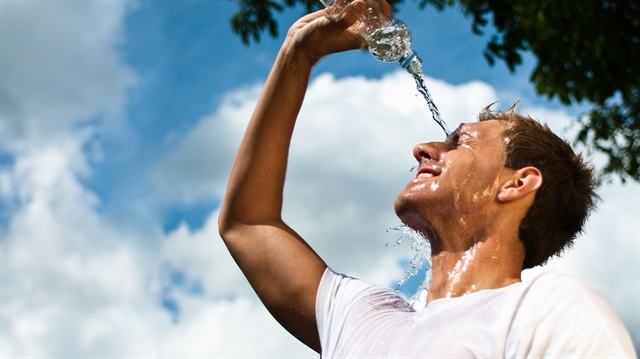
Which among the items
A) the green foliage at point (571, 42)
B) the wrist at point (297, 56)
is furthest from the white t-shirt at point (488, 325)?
the green foliage at point (571, 42)

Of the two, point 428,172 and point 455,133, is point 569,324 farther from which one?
point 455,133

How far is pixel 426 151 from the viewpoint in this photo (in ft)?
10.9

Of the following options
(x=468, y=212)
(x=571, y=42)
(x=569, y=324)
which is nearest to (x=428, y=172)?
(x=468, y=212)

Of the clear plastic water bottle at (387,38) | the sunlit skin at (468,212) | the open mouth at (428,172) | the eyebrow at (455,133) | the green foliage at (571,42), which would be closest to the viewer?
the sunlit skin at (468,212)

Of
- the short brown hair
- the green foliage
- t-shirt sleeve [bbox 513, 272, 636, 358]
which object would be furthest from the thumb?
the green foliage

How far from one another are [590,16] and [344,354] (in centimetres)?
384

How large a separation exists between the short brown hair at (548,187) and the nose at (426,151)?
0.27 meters

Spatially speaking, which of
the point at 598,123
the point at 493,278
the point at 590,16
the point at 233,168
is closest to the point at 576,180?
the point at 493,278

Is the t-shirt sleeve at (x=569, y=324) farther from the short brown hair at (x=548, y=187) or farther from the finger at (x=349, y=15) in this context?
the finger at (x=349, y=15)

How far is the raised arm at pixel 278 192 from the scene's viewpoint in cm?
314

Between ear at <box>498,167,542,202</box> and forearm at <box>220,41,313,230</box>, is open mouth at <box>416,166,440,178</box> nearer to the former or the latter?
ear at <box>498,167,542,202</box>

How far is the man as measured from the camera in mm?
2920

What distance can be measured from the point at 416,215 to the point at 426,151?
0.29 meters

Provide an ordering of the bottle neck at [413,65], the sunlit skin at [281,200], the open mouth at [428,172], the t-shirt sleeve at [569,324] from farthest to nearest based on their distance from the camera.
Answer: the bottle neck at [413,65]
the open mouth at [428,172]
the sunlit skin at [281,200]
the t-shirt sleeve at [569,324]
